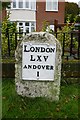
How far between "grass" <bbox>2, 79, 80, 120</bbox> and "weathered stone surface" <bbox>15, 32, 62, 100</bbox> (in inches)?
3.5

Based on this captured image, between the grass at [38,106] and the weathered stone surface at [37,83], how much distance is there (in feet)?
0.29

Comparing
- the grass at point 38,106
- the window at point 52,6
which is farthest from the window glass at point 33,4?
the grass at point 38,106

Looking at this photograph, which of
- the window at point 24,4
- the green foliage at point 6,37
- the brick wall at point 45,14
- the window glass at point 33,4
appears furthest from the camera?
the brick wall at point 45,14

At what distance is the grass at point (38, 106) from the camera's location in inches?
179

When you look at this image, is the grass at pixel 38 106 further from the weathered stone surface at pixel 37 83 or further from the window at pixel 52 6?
the window at pixel 52 6

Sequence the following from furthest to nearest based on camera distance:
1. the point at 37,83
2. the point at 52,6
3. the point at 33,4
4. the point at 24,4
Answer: the point at 52,6 < the point at 24,4 < the point at 33,4 < the point at 37,83

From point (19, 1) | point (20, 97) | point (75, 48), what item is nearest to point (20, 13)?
point (19, 1)

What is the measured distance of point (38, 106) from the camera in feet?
15.5

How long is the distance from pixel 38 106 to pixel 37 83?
0.35m

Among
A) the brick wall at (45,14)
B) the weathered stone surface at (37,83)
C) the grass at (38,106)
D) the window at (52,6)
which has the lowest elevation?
the grass at (38,106)

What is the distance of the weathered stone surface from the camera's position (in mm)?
4801

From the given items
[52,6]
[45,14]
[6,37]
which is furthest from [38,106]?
[52,6]

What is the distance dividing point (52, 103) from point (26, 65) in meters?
→ 0.67

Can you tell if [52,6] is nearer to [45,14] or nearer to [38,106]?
[45,14]
